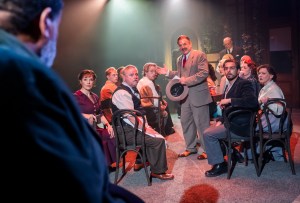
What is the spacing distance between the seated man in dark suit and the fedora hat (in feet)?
2.60

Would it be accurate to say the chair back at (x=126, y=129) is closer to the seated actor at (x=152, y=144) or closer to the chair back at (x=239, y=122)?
the seated actor at (x=152, y=144)

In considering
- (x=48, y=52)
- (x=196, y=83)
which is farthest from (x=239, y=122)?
(x=48, y=52)

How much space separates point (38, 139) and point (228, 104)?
3628 mm

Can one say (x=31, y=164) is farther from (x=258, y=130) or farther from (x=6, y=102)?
(x=258, y=130)

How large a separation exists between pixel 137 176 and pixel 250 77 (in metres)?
2.17

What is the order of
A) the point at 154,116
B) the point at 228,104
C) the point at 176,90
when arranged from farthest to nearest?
1. the point at 154,116
2. the point at 176,90
3. the point at 228,104

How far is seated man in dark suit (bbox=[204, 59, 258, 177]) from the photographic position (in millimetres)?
3930

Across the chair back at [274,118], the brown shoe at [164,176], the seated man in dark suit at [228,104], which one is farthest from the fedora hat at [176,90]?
the brown shoe at [164,176]

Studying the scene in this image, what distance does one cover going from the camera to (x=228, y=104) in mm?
4047

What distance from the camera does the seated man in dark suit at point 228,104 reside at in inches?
155

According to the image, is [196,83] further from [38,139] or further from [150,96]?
[38,139]

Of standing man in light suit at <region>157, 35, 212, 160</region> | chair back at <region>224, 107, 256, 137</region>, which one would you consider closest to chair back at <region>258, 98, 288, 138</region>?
chair back at <region>224, 107, 256, 137</region>

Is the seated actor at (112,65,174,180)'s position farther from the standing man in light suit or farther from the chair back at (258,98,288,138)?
the chair back at (258,98,288,138)

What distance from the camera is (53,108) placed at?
2.11 ft
